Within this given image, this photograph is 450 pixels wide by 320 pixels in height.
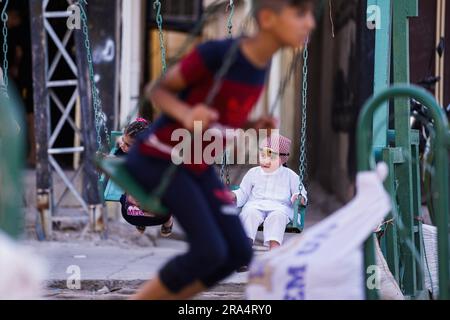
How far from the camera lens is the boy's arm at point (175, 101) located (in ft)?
12.8

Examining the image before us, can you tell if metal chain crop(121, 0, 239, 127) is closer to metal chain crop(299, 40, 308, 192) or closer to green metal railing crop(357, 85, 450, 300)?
green metal railing crop(357, 85, 450, 300)

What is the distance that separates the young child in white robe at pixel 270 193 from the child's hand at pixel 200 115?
9.70ft

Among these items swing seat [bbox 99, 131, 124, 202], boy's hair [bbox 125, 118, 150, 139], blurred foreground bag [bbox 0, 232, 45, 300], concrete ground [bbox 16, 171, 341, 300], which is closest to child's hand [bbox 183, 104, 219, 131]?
blurred foreground bag [bbox 0, 232, 45, 300]

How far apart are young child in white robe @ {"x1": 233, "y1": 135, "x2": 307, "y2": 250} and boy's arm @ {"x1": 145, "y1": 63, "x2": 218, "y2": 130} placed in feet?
9.50

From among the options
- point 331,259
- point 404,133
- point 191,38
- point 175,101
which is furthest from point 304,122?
point 175,101

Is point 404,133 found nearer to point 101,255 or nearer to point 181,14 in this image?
point 101,255

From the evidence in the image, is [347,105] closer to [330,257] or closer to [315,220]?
[315,220]

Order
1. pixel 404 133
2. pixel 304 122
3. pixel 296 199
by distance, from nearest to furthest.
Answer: pixel 404 133, pixel 304 122, pixel 296 199

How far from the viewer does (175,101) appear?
157 inches

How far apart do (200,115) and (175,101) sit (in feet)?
0.55

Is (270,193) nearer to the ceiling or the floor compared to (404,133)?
nearer to the floor

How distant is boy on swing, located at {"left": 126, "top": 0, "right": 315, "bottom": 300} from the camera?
4004mm

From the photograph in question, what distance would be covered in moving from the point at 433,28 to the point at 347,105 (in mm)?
2308
